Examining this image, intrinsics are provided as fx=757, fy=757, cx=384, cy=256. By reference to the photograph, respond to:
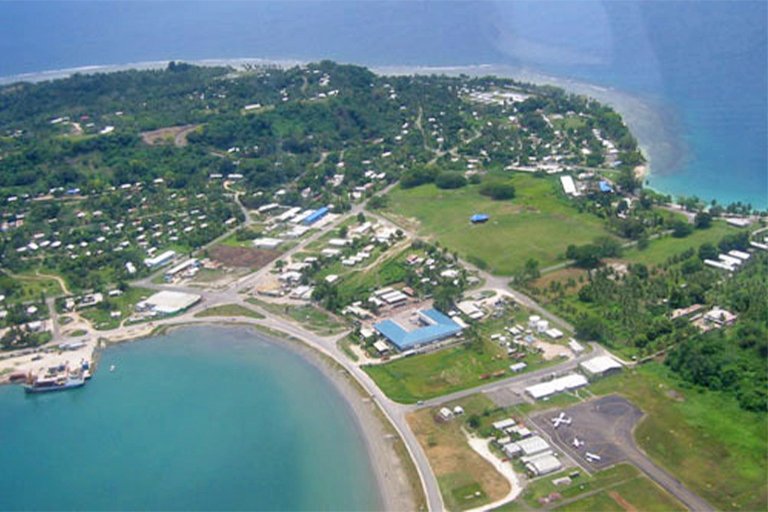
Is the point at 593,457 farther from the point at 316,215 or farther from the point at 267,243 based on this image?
the point at 316,215

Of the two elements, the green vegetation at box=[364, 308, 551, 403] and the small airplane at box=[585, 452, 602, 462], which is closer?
the small airplane at box=[585, 452, 602, 462]

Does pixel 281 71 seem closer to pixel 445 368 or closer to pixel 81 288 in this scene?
pixel 81 288

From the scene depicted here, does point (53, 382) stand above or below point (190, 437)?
above

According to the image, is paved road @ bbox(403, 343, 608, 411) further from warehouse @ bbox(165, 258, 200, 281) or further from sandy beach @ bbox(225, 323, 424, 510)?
warehouse @ bbox(165, 258, 200, 281)

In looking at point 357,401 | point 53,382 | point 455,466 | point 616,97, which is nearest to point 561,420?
point 455,466

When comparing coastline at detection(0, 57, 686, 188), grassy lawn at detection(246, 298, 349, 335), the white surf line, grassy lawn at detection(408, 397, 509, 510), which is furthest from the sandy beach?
coastline at detection(0, 57, 686, 188)

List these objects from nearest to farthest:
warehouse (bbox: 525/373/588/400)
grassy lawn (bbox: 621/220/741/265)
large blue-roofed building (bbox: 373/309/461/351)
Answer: warehouse (bbox: 525/373/588/400), large blue-roofed building (bbox: 373/309/461/351), grassy lawn (bbox: 621/220/741/265)

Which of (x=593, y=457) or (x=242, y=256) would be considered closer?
(x=593, y=457)
